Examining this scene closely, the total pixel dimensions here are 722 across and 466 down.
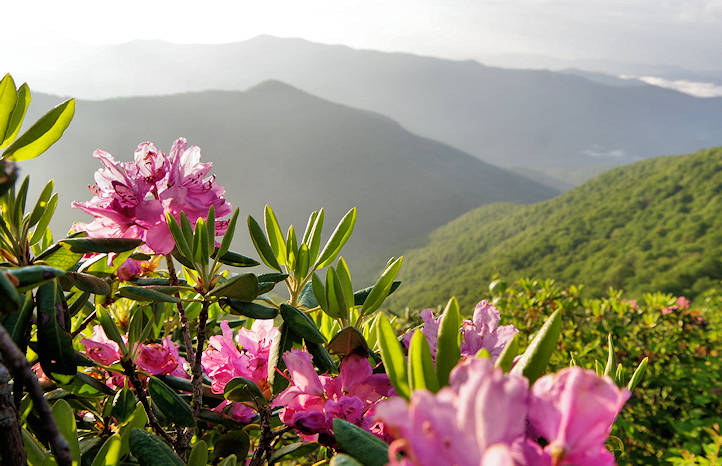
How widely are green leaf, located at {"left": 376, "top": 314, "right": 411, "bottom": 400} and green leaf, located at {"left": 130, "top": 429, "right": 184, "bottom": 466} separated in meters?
0.33

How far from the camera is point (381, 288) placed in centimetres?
87

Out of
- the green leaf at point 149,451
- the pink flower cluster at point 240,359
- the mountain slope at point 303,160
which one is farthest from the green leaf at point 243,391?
the mountain slope at point 303,160

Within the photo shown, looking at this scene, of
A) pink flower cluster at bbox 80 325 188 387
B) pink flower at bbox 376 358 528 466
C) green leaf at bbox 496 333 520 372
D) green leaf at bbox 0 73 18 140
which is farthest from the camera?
pink flower cluster at bbox 80 325 188 387

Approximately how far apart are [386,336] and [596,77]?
188 metres

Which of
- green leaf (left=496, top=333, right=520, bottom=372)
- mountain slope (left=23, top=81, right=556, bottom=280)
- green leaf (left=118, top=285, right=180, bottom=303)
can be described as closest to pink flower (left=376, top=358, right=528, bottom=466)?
green leaf (left=496, top=333, right=520, bottom=372)

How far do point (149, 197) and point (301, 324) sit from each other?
0.38m

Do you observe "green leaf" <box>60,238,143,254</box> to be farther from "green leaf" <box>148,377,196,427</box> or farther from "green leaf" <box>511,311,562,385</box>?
"green leaf" <box>511,311,562,385</box>

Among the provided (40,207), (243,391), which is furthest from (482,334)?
(40,207)

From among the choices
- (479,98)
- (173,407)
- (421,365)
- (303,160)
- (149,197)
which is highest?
(479,98)

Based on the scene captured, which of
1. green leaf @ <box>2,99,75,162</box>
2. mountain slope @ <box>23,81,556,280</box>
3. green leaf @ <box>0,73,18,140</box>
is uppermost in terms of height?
green leaf @ <box>0,73,18,140</box>

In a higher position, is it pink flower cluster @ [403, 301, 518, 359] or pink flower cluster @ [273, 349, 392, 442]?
pink flower cluster @ [403, 301, 518, 359]

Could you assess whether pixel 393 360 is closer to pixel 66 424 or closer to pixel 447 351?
pixel 447 351

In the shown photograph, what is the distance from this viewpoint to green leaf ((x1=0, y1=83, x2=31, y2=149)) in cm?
76

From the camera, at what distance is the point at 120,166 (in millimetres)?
889
